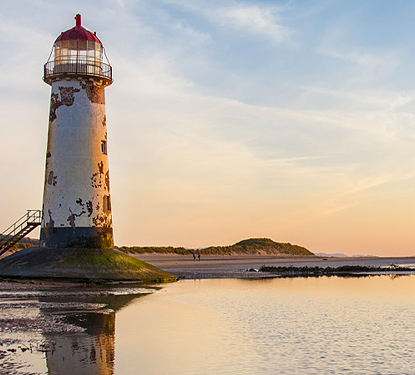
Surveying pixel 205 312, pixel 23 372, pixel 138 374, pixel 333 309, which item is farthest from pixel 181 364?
pixel 333 309

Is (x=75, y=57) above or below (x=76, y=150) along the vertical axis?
above

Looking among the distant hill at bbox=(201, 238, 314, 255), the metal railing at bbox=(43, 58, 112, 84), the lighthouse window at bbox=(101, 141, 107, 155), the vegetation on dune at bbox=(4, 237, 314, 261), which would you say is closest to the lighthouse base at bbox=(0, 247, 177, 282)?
the lighthouse window at bbox=(101, 141, 107, 155)

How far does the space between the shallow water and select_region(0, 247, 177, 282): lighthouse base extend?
11.8 ft

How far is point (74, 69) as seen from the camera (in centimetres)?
3400

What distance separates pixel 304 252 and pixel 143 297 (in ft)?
375

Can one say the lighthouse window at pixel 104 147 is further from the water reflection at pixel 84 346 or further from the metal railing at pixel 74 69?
the water reflection at pixel 84 346

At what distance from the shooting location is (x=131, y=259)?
118 ft

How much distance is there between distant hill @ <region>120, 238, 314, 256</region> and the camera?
86.8 m

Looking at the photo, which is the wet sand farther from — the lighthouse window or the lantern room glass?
the lantern room glass

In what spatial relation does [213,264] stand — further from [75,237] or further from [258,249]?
[258,249]

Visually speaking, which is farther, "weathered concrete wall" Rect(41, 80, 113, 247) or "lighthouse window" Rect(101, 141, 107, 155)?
"lighthouse window" Rect(101, 141, 107, 155)

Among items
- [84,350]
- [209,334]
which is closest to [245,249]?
[209,334]

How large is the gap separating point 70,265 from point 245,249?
81.1 meters

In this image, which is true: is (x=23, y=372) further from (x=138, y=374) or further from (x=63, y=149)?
(x=63, y=149)
